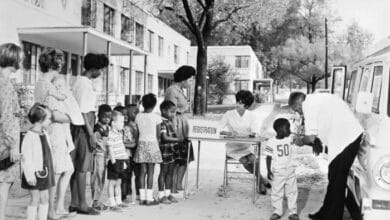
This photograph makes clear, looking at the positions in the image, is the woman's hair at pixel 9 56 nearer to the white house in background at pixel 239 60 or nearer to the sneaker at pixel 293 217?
the sneaker at pixel 293 217

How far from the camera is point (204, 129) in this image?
23.5 feet

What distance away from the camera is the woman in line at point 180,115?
290 inches

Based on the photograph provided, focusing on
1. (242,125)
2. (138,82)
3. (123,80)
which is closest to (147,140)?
(242,125)

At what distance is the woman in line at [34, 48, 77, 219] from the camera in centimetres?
577

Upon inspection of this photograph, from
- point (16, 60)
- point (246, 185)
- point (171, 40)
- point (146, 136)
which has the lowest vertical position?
point (246, 185)

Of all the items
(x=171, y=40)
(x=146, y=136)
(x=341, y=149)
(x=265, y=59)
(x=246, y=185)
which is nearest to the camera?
(x=341, y=149)

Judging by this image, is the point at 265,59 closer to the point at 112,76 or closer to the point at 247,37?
the point at 247,37

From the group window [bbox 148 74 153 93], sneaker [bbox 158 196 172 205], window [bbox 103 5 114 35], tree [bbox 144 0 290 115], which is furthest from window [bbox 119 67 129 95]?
sneaker [bbox 158 196 172 205]

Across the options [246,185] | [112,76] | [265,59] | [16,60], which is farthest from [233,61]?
[16,60]

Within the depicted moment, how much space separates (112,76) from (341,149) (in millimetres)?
22215

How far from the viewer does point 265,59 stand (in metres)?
77.9

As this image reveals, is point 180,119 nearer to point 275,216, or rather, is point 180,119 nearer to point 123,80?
point 275,216

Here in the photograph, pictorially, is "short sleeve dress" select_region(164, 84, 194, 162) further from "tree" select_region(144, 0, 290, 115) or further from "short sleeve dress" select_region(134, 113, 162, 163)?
"tree" select_region(144, 0, 290, 115)

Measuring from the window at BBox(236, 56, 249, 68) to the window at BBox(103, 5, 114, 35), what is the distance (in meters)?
35.4
